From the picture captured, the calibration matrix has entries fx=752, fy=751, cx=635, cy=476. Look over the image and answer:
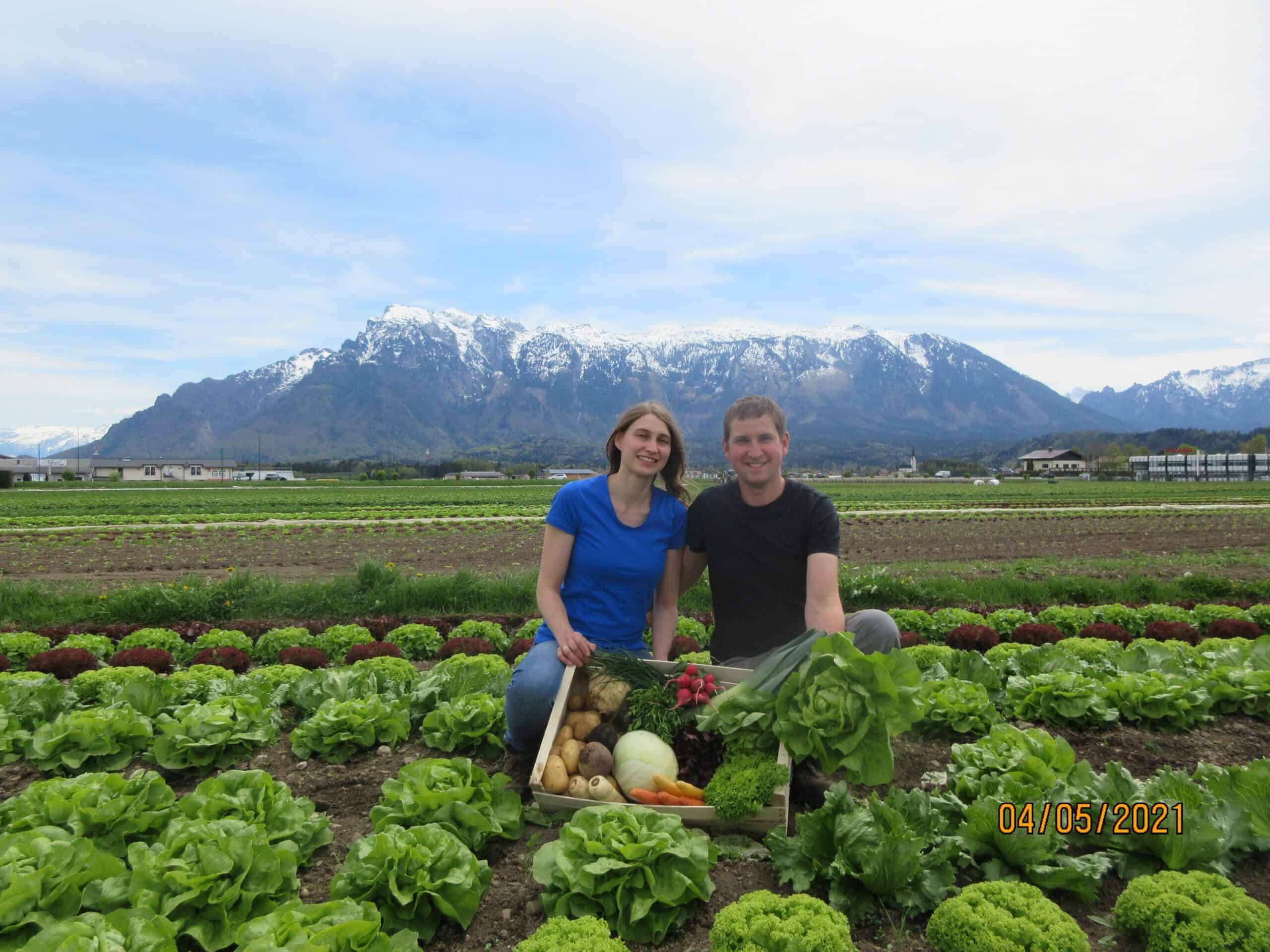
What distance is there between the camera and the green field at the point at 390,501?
37.5 metres

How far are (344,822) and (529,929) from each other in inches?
59.7

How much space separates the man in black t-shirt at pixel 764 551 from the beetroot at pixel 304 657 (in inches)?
164

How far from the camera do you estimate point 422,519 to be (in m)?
36.0

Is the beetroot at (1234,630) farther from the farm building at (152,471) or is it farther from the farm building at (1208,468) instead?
the farm building at (152,471)

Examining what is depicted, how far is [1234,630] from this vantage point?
336 inches

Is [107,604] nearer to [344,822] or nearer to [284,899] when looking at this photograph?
[344,822]

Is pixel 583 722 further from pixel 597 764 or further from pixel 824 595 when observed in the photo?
pixel 824 595

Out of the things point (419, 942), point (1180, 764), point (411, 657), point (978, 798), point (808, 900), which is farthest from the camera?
point (411, 657)

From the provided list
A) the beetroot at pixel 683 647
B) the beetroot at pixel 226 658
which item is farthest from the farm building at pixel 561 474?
the beetroot at pixel 226 658

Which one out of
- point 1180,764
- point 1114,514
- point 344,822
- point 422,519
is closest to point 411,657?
point 344,822

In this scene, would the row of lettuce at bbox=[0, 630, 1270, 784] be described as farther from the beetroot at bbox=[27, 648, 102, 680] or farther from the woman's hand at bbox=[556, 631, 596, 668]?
the beetroot at bbox=[27, 648, 102, 680]

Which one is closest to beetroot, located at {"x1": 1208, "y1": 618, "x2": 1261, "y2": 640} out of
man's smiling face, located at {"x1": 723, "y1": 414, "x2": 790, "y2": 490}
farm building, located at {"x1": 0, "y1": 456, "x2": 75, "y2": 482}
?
man's smiling face, located at {"x1": 723, "y1": 414, "x2": 790, "y2": 490}

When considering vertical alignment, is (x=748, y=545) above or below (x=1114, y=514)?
above
